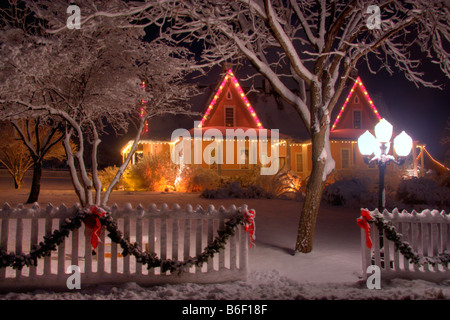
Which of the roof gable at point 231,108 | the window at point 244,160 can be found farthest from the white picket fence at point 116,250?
the roof gable at point 231,108

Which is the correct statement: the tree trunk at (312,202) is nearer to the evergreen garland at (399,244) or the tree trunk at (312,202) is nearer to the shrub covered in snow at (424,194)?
the evergreen garland at (399,244)

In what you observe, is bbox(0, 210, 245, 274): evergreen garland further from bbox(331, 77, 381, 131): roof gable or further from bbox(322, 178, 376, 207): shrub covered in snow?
bbox(331, 77, 381, 131): roof gable

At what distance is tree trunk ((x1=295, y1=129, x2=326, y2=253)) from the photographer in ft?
25.4

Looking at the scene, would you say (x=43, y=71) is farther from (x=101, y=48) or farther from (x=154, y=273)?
(x=154, y=273)

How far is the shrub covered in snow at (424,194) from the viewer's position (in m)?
15.8

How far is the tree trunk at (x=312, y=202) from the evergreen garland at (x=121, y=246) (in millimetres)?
2495

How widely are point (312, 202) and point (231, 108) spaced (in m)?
17.8

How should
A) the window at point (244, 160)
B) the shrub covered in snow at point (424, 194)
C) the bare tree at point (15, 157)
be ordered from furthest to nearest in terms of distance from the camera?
the bare tree at point (15, 157), the window at point (244, 160), the shrub covered in snow at point (424, 194)

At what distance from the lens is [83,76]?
841 cm

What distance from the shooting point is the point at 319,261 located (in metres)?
7.18

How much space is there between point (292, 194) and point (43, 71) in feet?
48.6

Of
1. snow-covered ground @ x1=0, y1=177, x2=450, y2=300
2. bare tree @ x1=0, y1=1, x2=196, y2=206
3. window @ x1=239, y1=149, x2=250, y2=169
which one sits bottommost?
snow-covered ground @ x1=0, y1=177, x2=450, y2=300

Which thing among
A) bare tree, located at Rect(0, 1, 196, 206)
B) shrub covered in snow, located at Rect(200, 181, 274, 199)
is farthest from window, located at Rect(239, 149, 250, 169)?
bare tree, located at Rect(0, 1, 196, 206)

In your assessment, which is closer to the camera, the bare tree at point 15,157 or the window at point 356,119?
the bare tree at point 15,157
